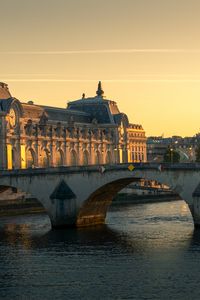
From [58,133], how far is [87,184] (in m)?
80.0

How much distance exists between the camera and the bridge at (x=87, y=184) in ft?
281

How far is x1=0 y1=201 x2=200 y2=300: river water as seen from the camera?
174 feet

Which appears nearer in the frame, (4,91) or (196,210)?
(196,210)

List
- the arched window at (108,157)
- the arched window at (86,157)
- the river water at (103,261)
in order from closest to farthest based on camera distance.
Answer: the river water at (103,261) → the arched window at (86,157) → the arched window at (108,157)

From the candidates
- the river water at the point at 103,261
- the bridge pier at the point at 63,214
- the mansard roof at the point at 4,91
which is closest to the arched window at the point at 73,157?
the mansard roof at the point at 4,91

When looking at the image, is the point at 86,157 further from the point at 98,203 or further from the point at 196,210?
the point at 196,210

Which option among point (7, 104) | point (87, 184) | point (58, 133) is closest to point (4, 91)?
point (7, 104)

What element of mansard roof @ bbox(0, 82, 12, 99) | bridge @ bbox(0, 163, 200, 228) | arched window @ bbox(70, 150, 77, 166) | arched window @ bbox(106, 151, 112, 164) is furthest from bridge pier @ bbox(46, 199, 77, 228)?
arched window @ bbox(106, 151, 112, 164)

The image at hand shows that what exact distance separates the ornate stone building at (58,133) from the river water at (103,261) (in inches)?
2317

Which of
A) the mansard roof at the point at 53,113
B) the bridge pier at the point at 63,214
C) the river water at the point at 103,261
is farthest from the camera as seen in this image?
the mansard roof at the point at 53,113

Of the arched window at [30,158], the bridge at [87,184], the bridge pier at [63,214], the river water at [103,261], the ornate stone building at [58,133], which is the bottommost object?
the river water at [103,261]

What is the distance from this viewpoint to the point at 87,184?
91.2 meters

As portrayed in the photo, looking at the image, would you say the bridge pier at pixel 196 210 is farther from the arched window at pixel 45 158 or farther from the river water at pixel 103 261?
the arched window at pixel 45 158

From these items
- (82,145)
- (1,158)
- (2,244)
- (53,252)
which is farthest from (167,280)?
(82,145)
